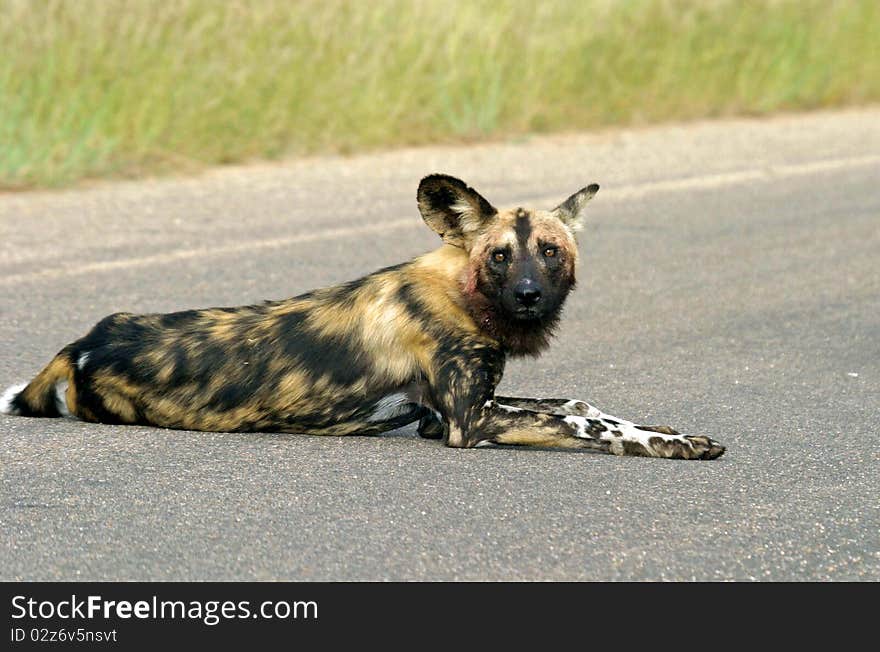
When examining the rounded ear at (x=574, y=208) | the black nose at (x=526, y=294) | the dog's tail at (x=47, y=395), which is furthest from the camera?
the rounded ear at (x=574, y=208)

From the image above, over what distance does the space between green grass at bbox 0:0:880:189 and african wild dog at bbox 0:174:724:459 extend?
4762mm

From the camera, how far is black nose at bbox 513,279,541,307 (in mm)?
5184

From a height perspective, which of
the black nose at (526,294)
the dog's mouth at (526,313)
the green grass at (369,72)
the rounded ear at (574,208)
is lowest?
the green grass at (369,72)

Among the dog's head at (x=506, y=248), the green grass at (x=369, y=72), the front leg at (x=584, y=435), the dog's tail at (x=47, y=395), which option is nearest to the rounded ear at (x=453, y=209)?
the dog's head at (x=506, y=248)

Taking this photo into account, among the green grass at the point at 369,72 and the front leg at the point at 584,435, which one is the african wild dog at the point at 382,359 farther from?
the green grass at the point at 369,72

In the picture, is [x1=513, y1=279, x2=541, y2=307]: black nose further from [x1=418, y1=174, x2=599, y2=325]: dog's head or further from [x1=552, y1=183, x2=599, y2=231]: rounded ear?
[x1=552, y1=183, x2=599, y2=231]: rounded ear

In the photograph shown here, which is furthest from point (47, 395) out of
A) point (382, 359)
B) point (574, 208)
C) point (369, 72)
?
point (369, 72)

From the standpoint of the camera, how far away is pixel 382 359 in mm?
5246

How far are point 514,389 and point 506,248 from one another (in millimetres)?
898

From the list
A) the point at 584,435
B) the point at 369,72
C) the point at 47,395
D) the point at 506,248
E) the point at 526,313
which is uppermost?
the point at 506,248

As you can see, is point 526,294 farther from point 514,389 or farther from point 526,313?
point 514,389

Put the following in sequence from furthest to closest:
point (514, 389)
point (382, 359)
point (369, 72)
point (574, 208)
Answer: point (369, 72)
point (514, 389)
point (574, 208)
point (382, 359)

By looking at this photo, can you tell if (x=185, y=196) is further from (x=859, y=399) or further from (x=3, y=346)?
(x=859, y=399)

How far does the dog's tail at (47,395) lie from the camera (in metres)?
5.30
